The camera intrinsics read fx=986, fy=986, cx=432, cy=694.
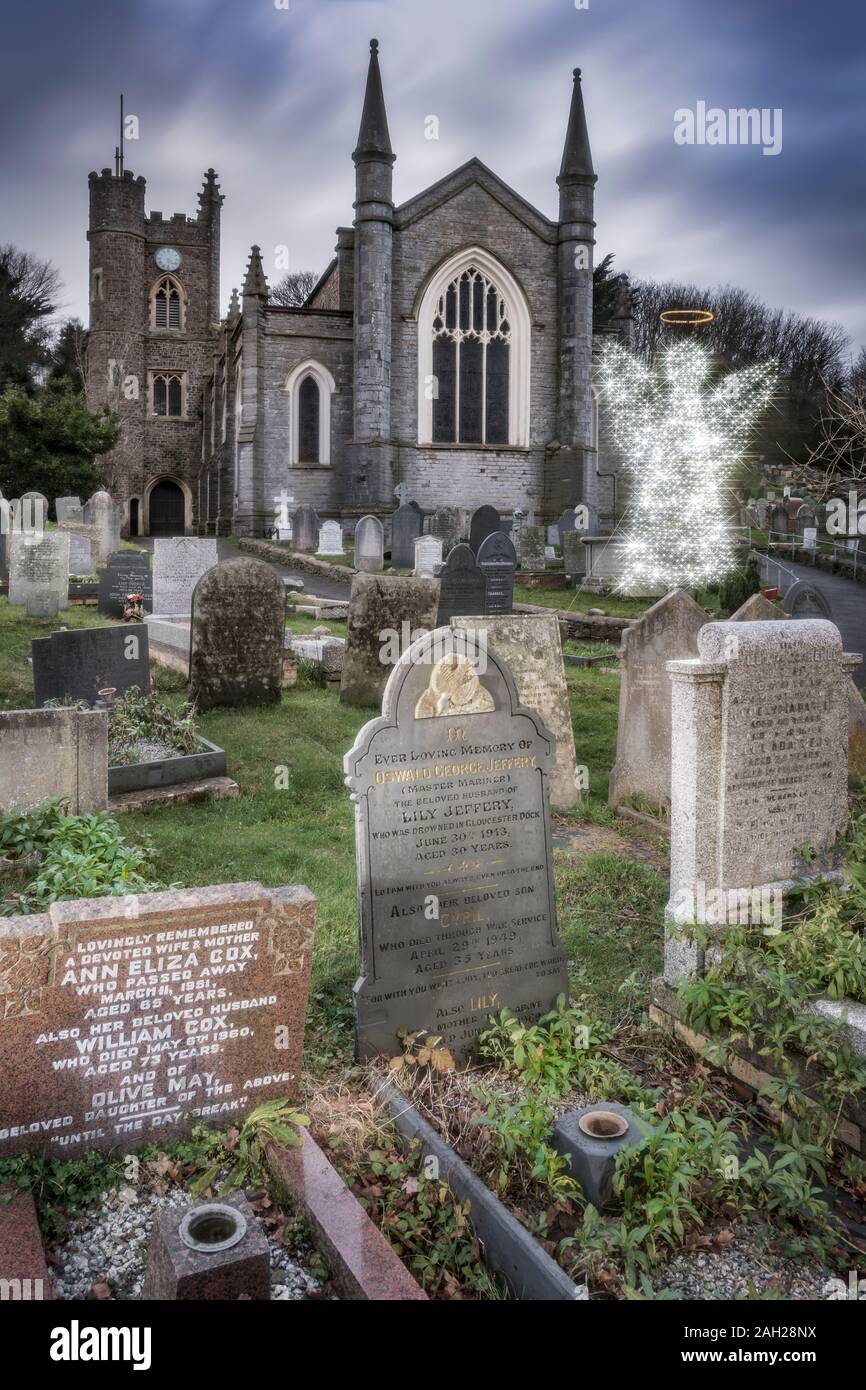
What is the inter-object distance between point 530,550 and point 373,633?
484 inches

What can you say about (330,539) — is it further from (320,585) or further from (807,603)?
(807,603)

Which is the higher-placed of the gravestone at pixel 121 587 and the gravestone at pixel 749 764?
the gravestone at pixel 121 587

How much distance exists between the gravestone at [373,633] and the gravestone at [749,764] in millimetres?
5681

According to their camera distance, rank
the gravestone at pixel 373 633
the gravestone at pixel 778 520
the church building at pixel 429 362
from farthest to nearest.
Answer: the gravestone at pixel 778 520
the church building at pixel 429 362
the gravestone at pixel 373 633

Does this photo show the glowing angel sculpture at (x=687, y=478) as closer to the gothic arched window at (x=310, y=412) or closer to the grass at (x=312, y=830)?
the grass at (x=312, y=830)

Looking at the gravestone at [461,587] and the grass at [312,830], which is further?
the gravestone at [461,587]

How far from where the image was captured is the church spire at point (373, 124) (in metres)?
25.9

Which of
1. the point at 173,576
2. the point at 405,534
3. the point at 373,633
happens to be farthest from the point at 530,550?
the point at 373,633

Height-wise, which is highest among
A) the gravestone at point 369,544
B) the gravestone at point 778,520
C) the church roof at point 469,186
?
the church roof at point 469,186

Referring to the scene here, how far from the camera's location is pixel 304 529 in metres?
25.2

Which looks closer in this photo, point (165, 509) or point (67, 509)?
point (67, 509)

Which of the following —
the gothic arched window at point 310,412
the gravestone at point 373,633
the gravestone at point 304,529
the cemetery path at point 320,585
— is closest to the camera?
the gravestone at point 373,633

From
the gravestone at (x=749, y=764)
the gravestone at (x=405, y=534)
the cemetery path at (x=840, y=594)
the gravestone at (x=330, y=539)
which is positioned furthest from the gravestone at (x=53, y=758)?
the gravestone at (x=330, y=539)
